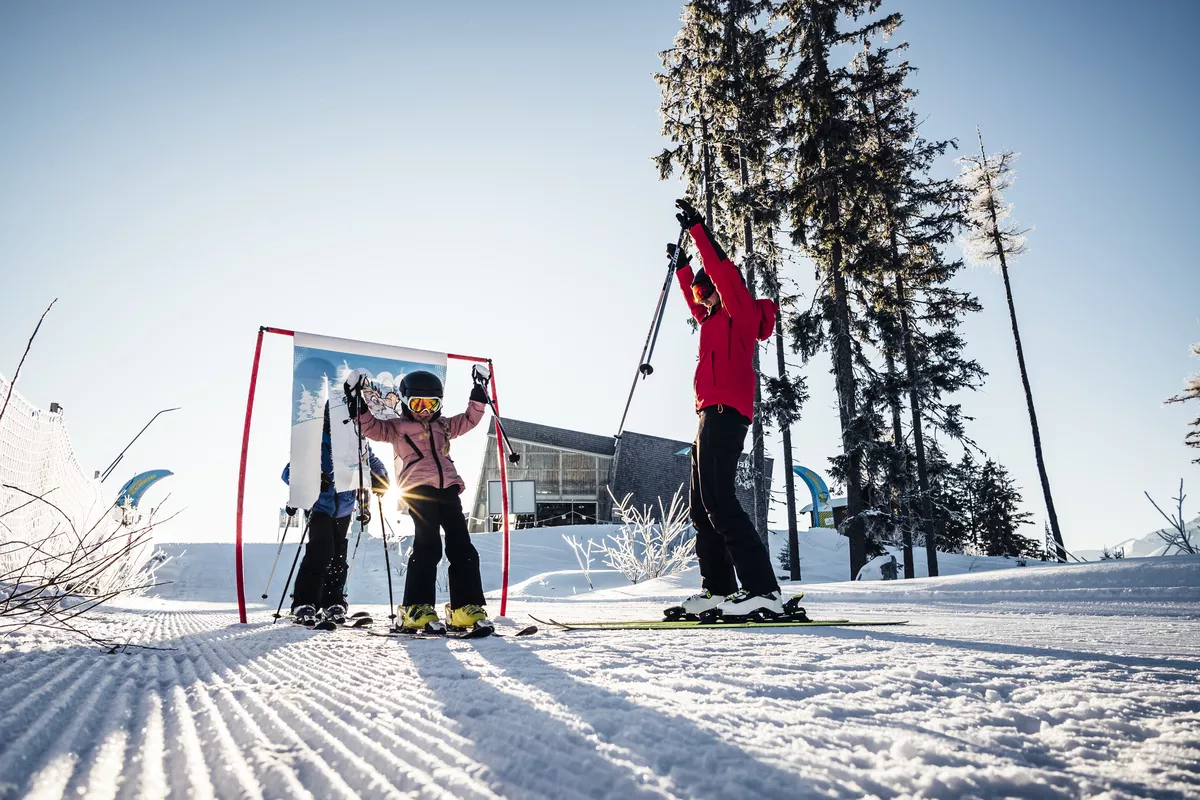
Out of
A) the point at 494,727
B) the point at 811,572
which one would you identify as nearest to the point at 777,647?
the point at 494,727

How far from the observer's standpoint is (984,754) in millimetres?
887

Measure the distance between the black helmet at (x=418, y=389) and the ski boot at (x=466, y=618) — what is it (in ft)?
3.69

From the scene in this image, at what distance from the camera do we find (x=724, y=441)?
322 centimetres

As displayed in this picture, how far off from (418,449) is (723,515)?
5.83 feet

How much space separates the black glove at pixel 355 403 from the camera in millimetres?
3500

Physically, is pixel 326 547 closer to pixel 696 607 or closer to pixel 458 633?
pixel 458 633

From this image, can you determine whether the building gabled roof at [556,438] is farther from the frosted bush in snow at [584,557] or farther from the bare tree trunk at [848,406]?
the bare tree trunk at [848,406]

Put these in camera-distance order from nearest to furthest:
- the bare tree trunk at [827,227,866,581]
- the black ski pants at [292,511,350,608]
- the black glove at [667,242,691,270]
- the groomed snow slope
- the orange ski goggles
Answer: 1. the groomed snow slope
2. the orange ski goggles
3. the black glove at [667,242,691,270]
4. the black ski pants at [292,511,350,608]
5. the bare tree trunk at [827,227,866,581]

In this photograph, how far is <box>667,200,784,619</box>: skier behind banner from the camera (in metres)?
3.06

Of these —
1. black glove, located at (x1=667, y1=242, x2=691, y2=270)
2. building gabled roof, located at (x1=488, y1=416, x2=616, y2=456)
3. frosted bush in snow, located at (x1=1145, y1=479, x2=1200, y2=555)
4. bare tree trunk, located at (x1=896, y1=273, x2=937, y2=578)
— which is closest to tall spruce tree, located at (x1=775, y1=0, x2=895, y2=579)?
bare tree trunk, located at (x1=896, y1=273, x2=937, y2=578)

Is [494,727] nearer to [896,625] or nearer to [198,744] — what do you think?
[198,744]

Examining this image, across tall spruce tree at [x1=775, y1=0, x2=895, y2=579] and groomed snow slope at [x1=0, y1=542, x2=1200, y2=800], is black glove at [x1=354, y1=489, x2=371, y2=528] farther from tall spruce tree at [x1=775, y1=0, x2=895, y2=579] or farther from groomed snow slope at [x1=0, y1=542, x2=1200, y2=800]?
tall spruce tree at [x1=775, y1=0, x2=895, y2=579]

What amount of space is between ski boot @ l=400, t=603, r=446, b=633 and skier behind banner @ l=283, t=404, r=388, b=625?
132 centimetres

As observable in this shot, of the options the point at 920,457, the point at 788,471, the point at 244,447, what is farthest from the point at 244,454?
the point at 920,457
